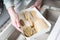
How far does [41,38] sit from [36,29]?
0.07 metres

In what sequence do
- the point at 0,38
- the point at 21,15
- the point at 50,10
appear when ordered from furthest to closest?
the point at 50,10, the point at 21,15, the point at 0,38

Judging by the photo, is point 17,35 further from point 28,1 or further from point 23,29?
point 28,1

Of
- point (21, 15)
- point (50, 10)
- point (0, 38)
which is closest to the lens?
point (0, 38)

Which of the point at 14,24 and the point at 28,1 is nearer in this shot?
the point at 14,24

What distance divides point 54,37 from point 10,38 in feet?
0.84

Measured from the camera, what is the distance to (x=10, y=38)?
77 centimetres

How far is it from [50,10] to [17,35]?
344 mm

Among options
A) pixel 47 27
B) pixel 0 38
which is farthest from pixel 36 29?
pixel 0 38

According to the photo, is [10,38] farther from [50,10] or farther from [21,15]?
[50,10]

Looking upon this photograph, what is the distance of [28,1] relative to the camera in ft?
3.46

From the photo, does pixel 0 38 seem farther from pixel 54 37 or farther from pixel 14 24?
pixel 54 37

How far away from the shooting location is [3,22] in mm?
864

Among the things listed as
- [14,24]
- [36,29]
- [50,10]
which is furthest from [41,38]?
[50,10]

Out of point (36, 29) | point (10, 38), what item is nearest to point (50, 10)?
point (36, 29)
